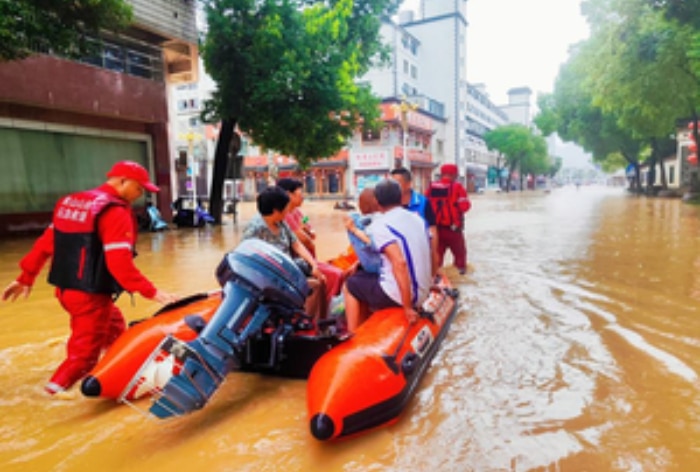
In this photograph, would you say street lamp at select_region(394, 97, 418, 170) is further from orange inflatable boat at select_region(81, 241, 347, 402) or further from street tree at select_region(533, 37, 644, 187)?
orange inflatable boat at select_region(81, 241, 347, 402)

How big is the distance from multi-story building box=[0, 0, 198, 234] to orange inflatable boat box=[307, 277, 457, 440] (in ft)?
38.1

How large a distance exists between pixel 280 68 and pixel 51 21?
6.04 m

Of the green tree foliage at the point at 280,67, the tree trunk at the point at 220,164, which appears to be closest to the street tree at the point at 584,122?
→ the green tree foliage at the point at 280,67

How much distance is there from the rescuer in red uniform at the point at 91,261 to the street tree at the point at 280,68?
11.1 meters

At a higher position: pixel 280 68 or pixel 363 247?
pixel 280 68

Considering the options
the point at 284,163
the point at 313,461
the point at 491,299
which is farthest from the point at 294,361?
the point at 284,163

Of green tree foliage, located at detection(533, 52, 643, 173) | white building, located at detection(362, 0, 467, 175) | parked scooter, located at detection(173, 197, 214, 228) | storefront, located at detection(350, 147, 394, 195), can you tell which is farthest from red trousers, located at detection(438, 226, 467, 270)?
white building, located at detection(362, 0, 467, 175)

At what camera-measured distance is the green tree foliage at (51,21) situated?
8125mm

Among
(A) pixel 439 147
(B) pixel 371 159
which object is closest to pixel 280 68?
(B) pixel 371 159

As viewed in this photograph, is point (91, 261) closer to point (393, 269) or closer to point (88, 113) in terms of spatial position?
point (393, 269)

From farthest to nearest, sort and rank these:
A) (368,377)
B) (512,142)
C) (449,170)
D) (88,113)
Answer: (512,142)
(88,113)
(449,170)
(368,377)

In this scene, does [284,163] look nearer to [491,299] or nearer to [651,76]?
[651,76]

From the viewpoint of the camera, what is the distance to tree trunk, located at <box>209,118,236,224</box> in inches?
671

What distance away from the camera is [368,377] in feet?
9.21
